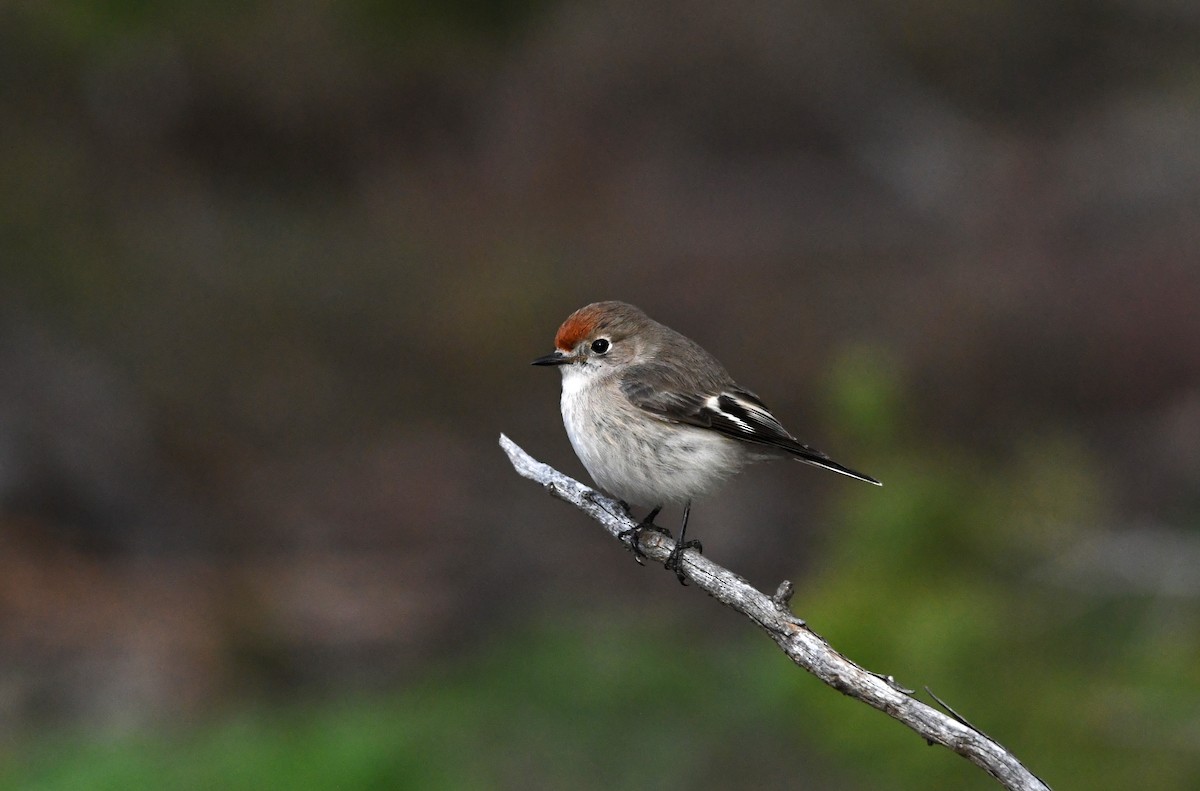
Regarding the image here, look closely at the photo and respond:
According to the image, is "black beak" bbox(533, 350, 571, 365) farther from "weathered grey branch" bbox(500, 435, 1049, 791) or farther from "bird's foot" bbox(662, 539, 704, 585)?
"bird's foot" bbox(662, 539, 704, 585)

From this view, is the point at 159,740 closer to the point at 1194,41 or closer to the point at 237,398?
the point at 237,398

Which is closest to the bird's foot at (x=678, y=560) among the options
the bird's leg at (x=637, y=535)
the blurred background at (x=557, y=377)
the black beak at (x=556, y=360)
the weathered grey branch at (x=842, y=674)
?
the weathered grey branch at (x=842, y=674)

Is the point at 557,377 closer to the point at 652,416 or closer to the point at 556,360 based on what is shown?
the point at 556,360

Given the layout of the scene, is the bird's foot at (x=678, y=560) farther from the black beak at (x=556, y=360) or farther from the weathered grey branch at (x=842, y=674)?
the black beak at (x=556, y=360)

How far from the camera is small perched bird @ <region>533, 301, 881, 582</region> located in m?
5.11

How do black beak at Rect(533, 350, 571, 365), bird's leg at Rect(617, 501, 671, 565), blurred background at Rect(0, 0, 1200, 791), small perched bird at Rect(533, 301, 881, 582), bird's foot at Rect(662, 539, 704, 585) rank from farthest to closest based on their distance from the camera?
blurred background at Rect(0, 0, 1200, 791), black beak at Rect(533, 350, 571, 365), small perched bird at Rect(533, 301, 881, 582), bird's leg at Rect(617, 501, 671, 565), bird's foot at Rect(662, 539, 704, 585)

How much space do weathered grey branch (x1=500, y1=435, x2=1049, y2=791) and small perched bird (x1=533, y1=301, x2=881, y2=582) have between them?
0.43 m

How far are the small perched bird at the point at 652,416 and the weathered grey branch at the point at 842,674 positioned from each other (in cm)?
43

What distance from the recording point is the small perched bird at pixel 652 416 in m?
5.11

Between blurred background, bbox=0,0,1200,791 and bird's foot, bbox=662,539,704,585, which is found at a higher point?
blurred background, bbox=0,0,1200,791

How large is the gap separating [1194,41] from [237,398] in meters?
10.1

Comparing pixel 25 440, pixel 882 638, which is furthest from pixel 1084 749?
pixel 25 440

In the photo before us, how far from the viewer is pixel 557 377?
1345 centimetres

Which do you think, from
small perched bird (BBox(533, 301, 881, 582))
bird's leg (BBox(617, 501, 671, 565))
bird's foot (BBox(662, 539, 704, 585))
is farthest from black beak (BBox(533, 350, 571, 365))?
bird's foot (BBox(662, 539, 704, 585))
